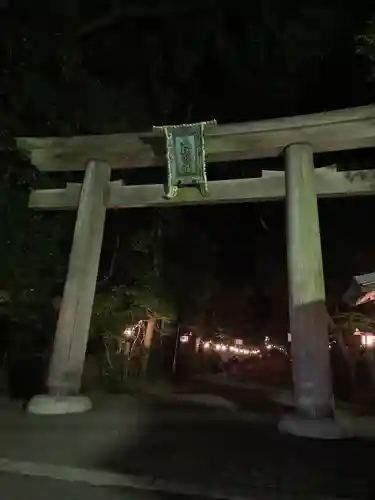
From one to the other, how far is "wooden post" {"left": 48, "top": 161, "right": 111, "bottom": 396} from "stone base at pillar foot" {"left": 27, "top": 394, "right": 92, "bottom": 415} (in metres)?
0.24

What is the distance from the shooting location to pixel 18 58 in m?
10.3

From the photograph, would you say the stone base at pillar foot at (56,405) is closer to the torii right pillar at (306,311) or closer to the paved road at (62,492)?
the paved road at (62,492)

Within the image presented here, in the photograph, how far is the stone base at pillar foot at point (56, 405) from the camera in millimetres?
8148

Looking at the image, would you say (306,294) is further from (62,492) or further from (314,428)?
(62,492)

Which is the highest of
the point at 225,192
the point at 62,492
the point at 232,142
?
the point at 232,142

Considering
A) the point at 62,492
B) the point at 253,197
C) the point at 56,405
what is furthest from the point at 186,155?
the point at 62,492

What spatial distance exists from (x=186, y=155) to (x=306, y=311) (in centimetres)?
332

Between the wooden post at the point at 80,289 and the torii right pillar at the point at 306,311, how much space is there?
133 inches

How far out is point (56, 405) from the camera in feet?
26.8

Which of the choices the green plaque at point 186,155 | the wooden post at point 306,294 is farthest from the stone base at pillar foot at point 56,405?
the green plaque at point 186,155

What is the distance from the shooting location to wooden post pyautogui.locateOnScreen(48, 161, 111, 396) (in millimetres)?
8719

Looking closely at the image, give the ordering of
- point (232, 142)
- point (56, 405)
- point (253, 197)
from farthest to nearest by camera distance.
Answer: point (253, 197) < point (232, 142) < point (56, 405)

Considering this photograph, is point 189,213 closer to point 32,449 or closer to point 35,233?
point 35,233

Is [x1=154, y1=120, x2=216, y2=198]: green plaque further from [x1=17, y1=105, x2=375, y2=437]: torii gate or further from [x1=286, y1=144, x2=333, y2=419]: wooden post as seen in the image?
[x1=286, y1=144, x2=333, y2=419]: wooden post
